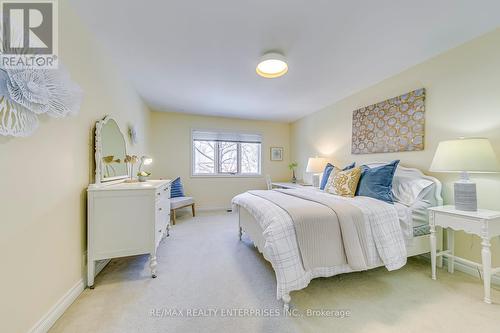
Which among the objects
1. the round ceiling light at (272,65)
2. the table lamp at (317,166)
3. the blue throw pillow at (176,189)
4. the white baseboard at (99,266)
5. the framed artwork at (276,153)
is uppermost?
the round ceiling light at (272,65)

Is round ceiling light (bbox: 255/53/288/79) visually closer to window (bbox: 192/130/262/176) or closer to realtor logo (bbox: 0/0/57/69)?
realtor logo (bbox: 0/0/57/69)

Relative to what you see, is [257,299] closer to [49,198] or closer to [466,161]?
[49,198]

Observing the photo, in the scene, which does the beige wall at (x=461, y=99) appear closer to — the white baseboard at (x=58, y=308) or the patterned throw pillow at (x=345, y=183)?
the patterned throw pillow at (x=345, y=183)

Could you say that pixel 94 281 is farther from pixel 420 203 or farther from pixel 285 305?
pixel 420 203

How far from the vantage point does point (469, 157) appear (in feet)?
5.40

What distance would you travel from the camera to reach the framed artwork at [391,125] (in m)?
2.36

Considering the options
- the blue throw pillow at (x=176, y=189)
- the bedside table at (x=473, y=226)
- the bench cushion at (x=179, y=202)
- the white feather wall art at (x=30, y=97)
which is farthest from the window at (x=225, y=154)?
the bedside table at (x=473, y=226)

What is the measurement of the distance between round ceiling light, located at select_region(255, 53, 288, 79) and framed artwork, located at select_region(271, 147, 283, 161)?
9.88 ft

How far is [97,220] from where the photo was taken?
174 centimetres

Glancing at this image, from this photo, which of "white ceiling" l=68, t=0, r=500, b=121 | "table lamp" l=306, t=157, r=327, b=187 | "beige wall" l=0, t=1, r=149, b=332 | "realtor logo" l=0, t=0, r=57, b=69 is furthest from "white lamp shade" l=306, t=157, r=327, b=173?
"realtor logo" l=0, t=0, r=57, b=69

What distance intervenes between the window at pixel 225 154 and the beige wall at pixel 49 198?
2.71m

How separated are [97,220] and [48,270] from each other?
1.56 feet

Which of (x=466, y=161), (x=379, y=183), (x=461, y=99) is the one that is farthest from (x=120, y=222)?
(x=461, y=99)

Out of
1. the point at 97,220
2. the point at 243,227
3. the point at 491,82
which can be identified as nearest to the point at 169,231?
the point at 243,227
